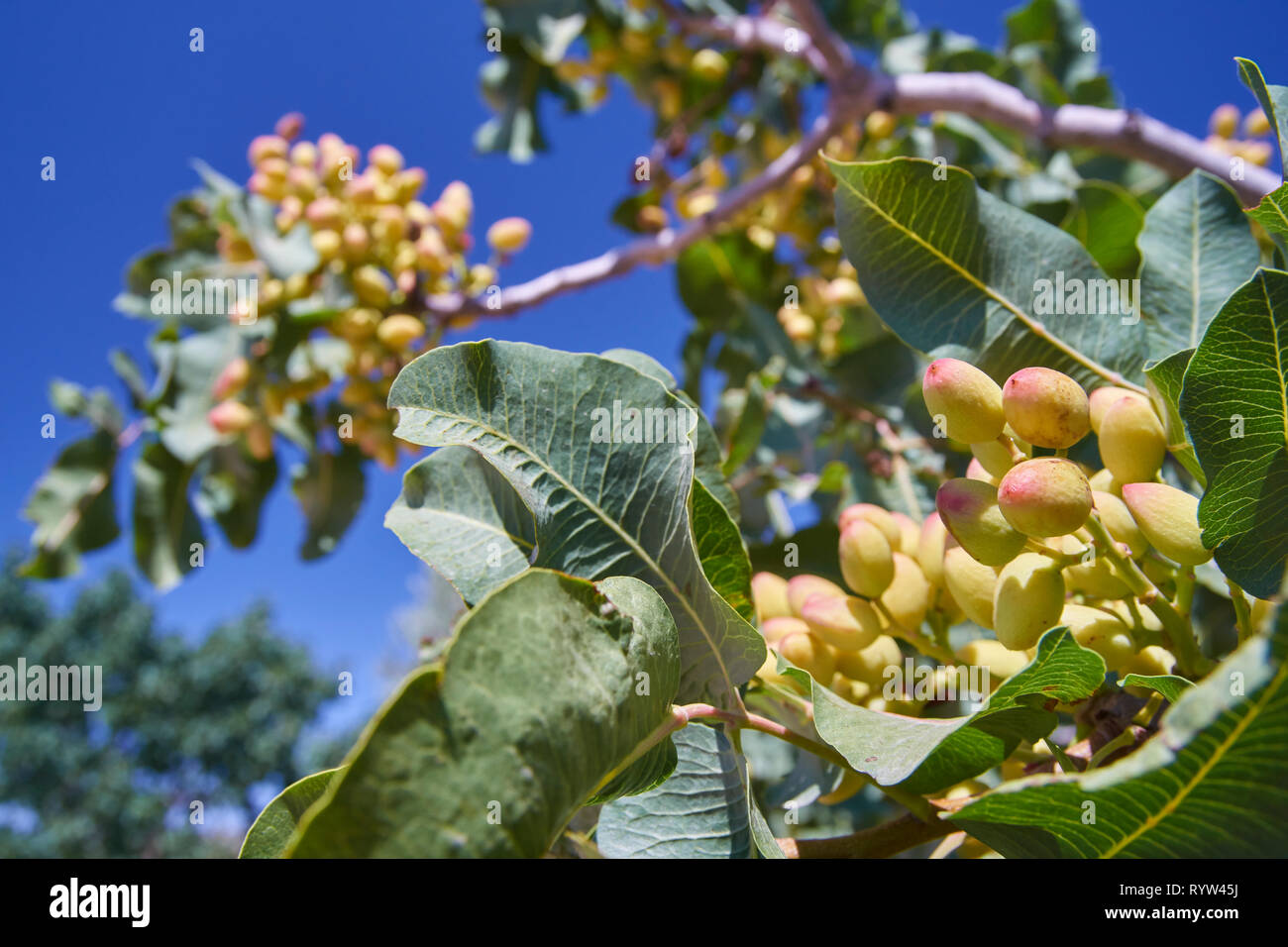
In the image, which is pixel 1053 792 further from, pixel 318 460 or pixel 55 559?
pixel 55 559

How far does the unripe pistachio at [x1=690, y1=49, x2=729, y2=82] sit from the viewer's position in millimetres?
2154

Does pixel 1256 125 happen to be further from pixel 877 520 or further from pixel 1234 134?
pixel 877 520

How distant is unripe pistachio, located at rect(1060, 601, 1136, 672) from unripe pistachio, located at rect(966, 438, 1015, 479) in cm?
8

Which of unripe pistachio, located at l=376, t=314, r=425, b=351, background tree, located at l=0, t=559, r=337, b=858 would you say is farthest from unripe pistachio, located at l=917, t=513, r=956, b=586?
background tree, located at l=0, t=559, r=337, b=858

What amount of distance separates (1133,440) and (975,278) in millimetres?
188

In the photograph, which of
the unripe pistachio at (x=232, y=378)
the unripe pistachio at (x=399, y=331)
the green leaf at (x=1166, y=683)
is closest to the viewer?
the green leaf at (x=1166, y=683)

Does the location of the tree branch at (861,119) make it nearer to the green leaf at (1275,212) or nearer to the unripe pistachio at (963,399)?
the green leaf at (1275,212)

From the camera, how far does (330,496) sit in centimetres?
191

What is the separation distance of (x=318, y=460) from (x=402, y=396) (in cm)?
151

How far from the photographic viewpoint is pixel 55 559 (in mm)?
1824

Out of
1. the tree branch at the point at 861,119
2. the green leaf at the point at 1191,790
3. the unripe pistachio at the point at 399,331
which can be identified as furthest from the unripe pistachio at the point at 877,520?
the unripe pistachio at the point at 399,331

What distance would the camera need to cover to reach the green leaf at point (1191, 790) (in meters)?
0.25

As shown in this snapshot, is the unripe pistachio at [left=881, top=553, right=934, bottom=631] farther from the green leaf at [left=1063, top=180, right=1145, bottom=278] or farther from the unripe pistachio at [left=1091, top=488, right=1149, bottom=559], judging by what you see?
the green leaf at [left=1063, top=180, right=1145, bottom=278]

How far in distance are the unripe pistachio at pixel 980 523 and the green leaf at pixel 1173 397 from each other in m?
0.11
